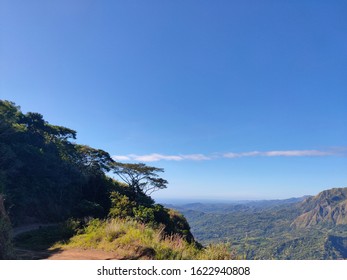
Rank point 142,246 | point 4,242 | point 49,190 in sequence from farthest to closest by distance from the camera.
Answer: point 49,190
point 142,246
point 4,242

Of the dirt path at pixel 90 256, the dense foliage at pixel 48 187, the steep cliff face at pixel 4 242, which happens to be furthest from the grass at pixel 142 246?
the dense foliage at pixel 48 187

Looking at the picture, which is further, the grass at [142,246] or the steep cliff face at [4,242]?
the grass at [142,246]

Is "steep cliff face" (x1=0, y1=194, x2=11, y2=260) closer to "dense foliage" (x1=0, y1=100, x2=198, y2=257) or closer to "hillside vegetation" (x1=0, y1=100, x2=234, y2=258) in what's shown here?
"hillside vegetation" (x1=0, y1=100, x2=234, y2=258)

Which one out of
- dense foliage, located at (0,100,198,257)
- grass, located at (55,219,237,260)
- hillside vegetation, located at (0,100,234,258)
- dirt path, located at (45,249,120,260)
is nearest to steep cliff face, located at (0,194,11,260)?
dirt path, located at (45,249,120,260)

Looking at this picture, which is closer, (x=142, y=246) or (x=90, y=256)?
(x=142, y=246)

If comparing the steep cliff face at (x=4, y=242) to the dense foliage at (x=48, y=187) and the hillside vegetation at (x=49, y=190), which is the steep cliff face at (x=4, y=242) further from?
the dense foliage at (x=48, y=187)

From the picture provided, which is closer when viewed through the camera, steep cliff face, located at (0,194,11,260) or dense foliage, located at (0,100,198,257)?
steep cliff face, located at (0,194,11,260)

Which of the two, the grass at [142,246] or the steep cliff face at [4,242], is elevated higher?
the steep cliff face at [4,242]

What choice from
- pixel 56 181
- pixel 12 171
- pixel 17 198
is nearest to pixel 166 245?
pixel 17 198

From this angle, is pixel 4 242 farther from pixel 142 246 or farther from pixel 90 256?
pixel 142 246

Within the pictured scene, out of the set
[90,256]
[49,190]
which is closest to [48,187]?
[49,190]

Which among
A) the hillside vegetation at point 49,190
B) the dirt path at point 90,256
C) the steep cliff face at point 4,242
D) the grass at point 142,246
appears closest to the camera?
the steep cliff face at point 4,242

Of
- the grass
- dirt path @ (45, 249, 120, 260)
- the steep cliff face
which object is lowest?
dirt path @ (45, 249, 120, 260)
